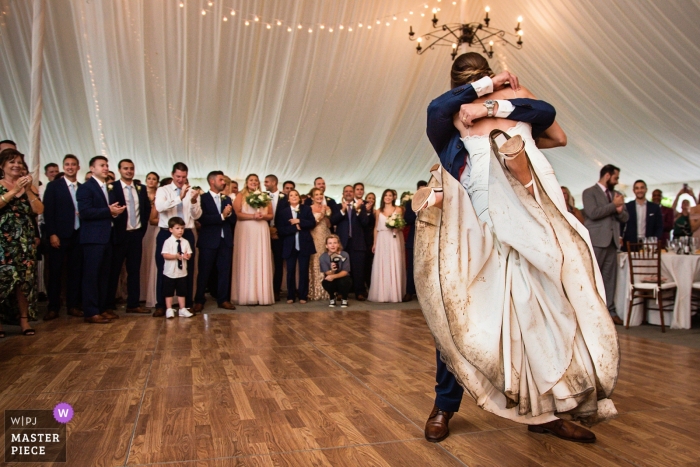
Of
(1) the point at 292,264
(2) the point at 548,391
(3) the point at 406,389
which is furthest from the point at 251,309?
(2) the point at 548,391

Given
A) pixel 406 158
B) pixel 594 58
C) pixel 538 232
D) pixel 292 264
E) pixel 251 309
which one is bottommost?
pixel 251 309

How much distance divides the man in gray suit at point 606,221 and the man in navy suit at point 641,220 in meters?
0.80

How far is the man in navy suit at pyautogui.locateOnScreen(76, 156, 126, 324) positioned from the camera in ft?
17.3

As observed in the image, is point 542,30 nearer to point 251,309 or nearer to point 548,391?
point 251,309

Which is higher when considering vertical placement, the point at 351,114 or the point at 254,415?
the point at 351,114

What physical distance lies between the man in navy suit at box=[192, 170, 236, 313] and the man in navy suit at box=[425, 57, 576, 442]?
468 centimetres

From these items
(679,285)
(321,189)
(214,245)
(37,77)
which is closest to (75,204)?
(214,245)

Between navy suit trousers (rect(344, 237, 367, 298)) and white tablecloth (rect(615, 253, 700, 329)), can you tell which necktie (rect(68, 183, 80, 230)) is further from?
white tablecloth (rect(615, 253, 700, 329))

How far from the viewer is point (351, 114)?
39.0ft

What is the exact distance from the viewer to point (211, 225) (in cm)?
654

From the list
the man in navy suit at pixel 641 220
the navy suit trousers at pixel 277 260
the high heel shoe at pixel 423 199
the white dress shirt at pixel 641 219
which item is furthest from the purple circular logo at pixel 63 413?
the white dress shirt at pixel 641 219

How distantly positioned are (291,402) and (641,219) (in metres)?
5.90

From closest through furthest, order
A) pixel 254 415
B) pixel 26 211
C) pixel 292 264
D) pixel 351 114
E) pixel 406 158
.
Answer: pixel 254 415, pixel 26 211, pixel 292 264, pixel 351 114, pixel 406 158

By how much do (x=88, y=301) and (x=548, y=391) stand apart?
15.8 ft
